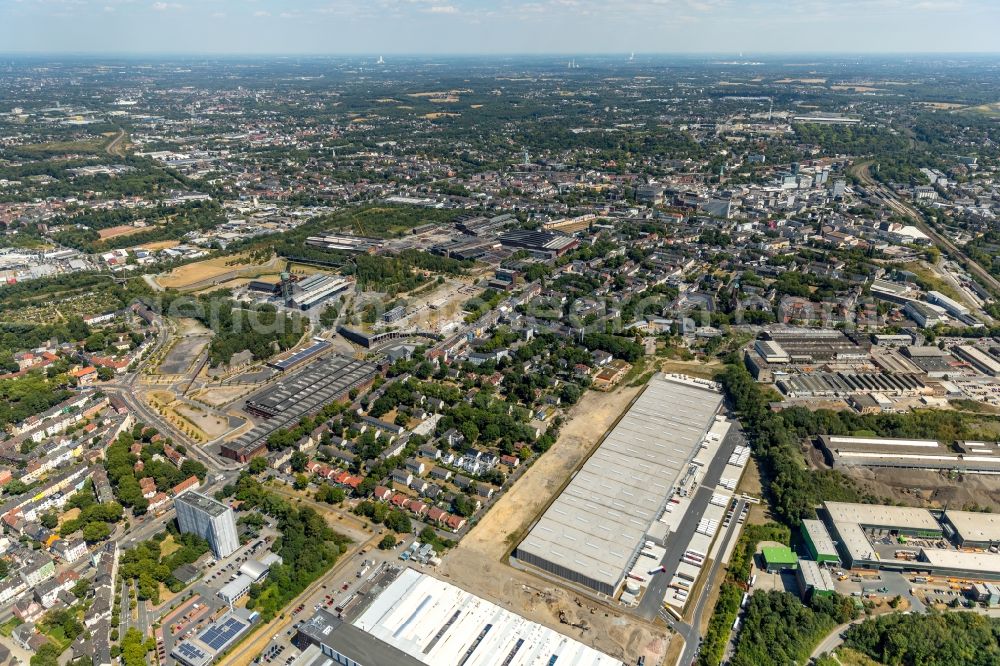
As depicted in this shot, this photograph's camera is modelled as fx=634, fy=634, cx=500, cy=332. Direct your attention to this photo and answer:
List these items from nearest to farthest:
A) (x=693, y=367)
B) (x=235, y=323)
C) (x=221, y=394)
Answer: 1. (x=221, y=394)
2. (x=693, y=367)
3. (x=235, y=323)

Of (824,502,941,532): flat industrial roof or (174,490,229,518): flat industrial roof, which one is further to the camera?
(824,502,941,532): flat industrial roof

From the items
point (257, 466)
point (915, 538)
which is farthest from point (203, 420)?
point (915, 538)

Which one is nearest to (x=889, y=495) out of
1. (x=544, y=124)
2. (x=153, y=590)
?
(x=153, y=590)

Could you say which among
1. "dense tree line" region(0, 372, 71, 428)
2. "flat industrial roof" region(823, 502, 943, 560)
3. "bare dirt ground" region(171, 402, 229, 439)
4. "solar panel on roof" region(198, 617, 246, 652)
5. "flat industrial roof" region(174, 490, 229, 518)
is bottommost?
"bare dirt ground" region(171, 402, 229, 439)

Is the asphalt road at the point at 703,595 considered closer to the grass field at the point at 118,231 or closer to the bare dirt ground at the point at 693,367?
the bare dirt ground at the point at 693,367

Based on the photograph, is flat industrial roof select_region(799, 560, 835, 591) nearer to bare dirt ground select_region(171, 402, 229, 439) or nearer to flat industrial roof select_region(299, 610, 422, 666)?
flat industrial roof select_region(299, 610, 422, 666)

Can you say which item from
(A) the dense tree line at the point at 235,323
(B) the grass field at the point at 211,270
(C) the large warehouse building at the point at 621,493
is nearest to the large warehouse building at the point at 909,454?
(C) the large warehouse building at the point at 621,493

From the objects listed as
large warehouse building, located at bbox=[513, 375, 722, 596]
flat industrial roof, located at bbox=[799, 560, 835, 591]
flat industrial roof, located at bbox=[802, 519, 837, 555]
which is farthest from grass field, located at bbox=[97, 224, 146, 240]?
flat industrial roof, located at bbox=[799, 560, 835, 591]

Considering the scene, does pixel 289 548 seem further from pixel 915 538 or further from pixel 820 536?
pixel 915 538
